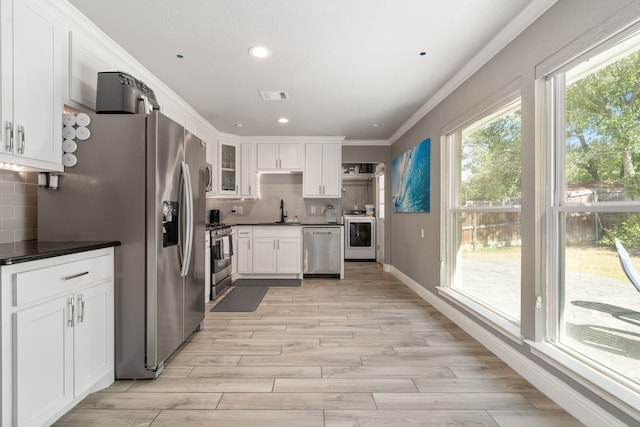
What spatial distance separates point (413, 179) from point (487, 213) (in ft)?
5.71

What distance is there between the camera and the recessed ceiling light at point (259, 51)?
2.55 metres

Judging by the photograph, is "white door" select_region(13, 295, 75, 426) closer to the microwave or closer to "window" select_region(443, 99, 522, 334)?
"window" select_region(443, 99, 522, 334)

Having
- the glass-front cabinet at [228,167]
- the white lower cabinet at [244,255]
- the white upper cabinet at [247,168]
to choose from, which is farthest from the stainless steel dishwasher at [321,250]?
the glass-front cabinet at [228,167]

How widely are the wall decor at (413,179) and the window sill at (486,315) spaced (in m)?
1.13

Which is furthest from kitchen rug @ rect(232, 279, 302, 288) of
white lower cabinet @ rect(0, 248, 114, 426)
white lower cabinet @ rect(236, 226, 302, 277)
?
white lower cabinet @ rect(0, 248, 114, 426)

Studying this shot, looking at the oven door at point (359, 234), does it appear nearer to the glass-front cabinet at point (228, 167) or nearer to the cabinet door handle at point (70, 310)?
the glass-front cabinet at point (228, 167)

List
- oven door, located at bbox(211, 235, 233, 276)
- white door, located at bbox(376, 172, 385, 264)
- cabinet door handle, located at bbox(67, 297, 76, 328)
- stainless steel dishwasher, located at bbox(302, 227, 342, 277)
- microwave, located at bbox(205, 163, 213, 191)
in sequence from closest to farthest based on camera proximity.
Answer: cabinet door handle, located at bbox(67, 297, 76, 328), oven door, located at bbox(211, 235, 233, 276), microwave, located at bbox(205, 163, 213, 191), stainless steel dishwasher, located at bbox(302, 227, 342, 277), white door, located at bbox(376, 172, 385, 264)

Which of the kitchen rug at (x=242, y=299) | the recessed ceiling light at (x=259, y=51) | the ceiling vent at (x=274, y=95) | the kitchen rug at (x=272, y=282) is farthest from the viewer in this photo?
the kitchen rug at (x=272, y=282)

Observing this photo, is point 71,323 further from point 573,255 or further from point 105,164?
point 573,255

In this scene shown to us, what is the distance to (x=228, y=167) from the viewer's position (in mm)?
5383

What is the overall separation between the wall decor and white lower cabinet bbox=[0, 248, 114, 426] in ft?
11.2

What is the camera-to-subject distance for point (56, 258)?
5.19ft

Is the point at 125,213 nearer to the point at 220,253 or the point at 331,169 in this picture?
the point at 220,253

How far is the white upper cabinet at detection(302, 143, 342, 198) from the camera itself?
18.1ft
